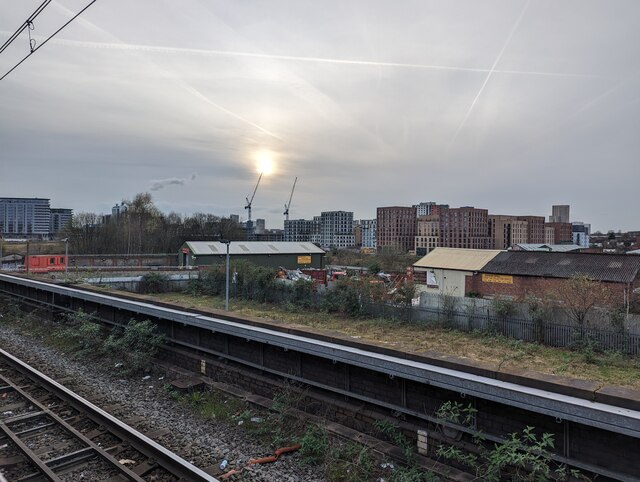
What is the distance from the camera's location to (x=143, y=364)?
10.8 m

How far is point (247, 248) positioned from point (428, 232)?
8973cm

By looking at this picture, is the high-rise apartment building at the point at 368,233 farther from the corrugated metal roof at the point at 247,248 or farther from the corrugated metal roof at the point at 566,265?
the corrugated metal roof at the point at 566,265

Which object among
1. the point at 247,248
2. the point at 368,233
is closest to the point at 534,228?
the point at 368,233

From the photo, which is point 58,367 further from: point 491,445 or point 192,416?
point 491,445

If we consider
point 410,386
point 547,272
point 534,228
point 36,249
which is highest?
point 534,228

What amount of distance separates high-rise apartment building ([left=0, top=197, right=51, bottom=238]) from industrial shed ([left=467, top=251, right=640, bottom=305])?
146m

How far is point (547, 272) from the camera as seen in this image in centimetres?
2861

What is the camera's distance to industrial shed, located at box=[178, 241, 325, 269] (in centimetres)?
5322

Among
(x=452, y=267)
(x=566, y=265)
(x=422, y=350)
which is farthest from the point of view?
(x=452, y=267)

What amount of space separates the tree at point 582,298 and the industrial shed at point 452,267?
1186 cm

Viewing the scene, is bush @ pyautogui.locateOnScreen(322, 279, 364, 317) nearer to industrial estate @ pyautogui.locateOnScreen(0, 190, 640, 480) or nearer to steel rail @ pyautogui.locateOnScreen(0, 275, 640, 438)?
industrial estate @ pyautogui.locateOnScreen(0, 190, 640, 480)

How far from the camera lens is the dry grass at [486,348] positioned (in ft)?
44.5

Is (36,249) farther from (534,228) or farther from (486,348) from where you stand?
(534,228)

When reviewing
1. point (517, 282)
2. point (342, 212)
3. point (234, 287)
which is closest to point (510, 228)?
point (342, 212)
